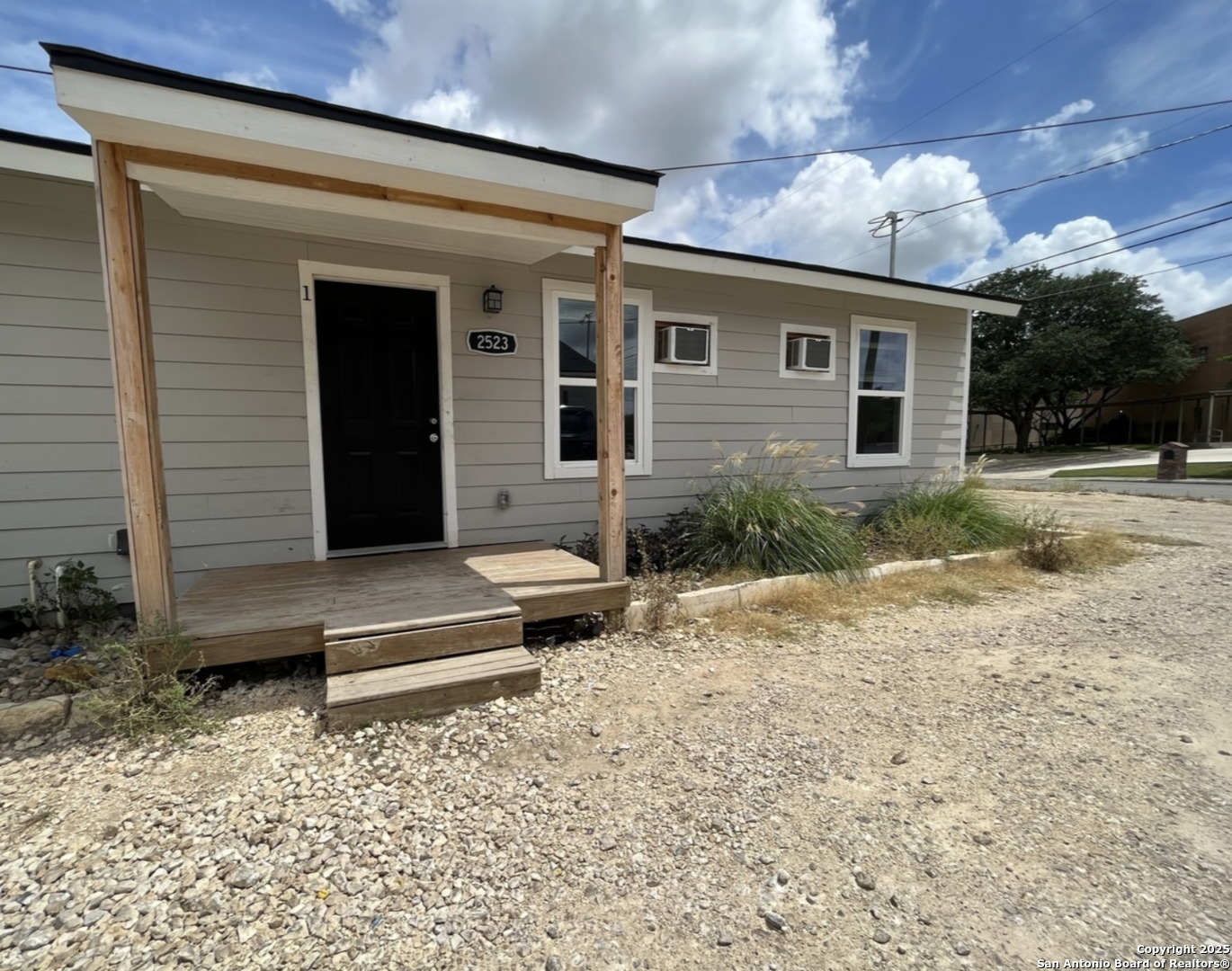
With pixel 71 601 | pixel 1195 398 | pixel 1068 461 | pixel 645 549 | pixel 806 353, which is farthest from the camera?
pixel 1195 398

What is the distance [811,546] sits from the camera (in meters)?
4.60

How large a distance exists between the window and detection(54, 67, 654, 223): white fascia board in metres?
1.94

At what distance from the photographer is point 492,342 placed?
14.3 ft

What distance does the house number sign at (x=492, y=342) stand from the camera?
14.2ft

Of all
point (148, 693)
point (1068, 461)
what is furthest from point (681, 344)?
point (1068, 461)

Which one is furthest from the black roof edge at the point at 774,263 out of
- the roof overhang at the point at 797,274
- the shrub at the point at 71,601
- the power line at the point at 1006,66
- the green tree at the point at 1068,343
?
the green tree at the point at 1068,343

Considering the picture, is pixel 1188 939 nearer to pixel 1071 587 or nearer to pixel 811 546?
pixel 811 546

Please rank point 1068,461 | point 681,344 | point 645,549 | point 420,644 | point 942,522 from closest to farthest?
point 420,644
point 645,549
point 681,344
point 942,522
point 1068,461

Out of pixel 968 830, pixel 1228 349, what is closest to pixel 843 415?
pixel 968 830

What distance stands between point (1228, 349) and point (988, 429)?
9509mm

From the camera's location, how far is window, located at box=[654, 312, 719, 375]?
16.7 ft

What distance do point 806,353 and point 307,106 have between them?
4717 millimetres

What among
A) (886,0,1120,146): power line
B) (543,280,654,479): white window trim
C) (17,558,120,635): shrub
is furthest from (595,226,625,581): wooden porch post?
(886,0,1120,146): power line

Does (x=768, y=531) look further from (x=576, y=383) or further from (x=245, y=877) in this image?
(x=245, y=877)
